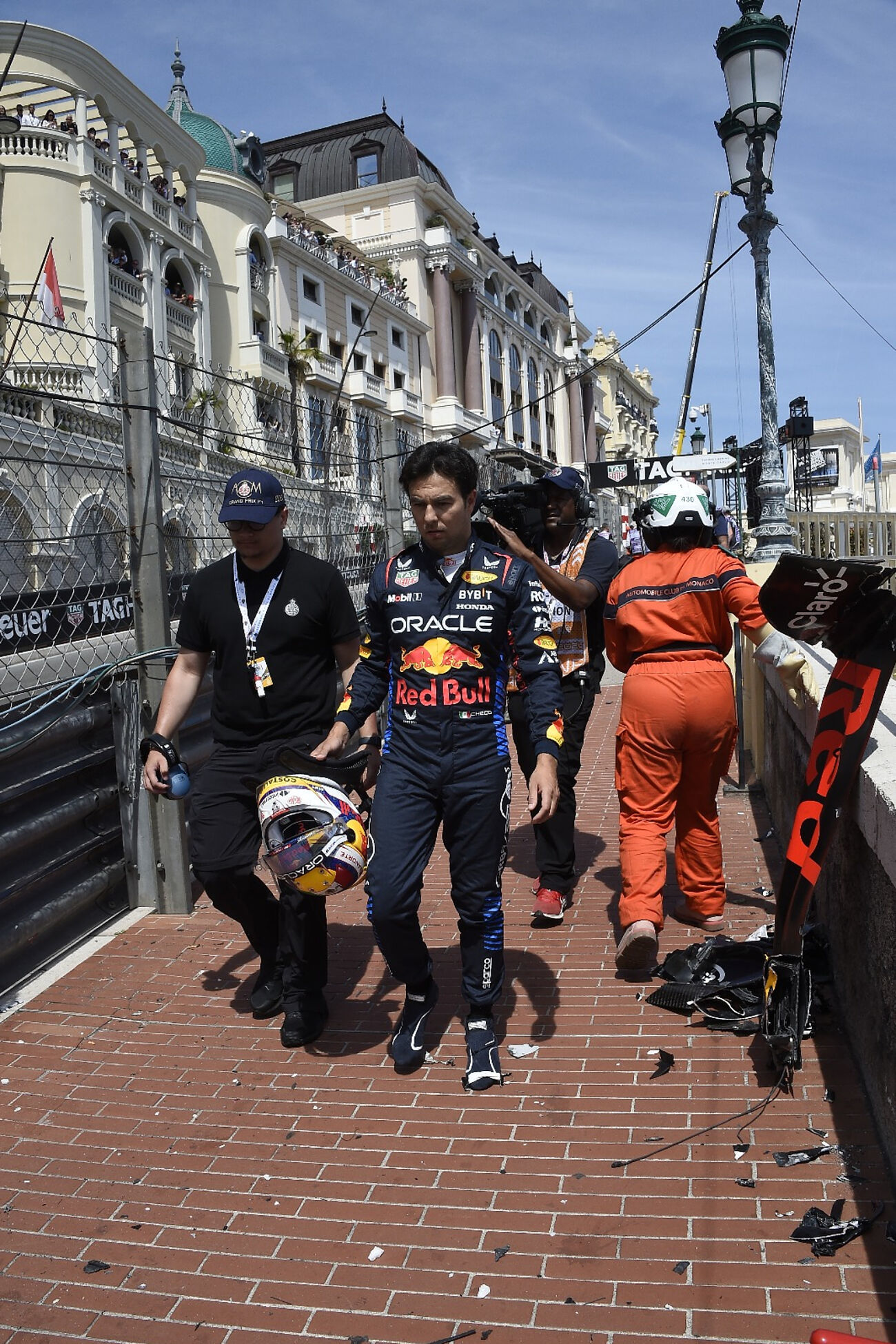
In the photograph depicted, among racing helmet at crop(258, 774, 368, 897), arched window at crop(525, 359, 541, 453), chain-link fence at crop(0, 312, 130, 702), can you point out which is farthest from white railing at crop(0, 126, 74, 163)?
arched window at crop(525, 359, 541, 453)

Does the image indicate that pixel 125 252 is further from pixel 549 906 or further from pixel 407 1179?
pixel 407 1179

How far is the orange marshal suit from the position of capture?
466cm

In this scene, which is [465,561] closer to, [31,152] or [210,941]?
[210,941]

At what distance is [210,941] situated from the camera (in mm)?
5301

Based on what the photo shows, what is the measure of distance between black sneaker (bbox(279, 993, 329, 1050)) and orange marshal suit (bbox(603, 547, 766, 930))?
129 cm

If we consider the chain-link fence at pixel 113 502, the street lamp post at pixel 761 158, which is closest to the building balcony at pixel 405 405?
the street lamp post at pixel 761 158

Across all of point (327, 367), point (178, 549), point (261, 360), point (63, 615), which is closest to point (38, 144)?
point (261, 360)

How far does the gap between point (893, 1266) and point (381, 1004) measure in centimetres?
233

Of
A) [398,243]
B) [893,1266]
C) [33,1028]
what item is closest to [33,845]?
[33,1028]

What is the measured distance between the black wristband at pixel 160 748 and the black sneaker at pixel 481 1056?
58.8 inches

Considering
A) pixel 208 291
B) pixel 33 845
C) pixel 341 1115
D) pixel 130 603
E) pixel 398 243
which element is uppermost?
pixel 398 243

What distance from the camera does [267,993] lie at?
4.51 metres

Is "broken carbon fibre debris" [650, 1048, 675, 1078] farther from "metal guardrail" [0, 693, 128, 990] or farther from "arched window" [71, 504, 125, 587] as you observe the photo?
"arched window" [71, 504, 125, 587]

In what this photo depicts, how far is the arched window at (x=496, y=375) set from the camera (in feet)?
183
